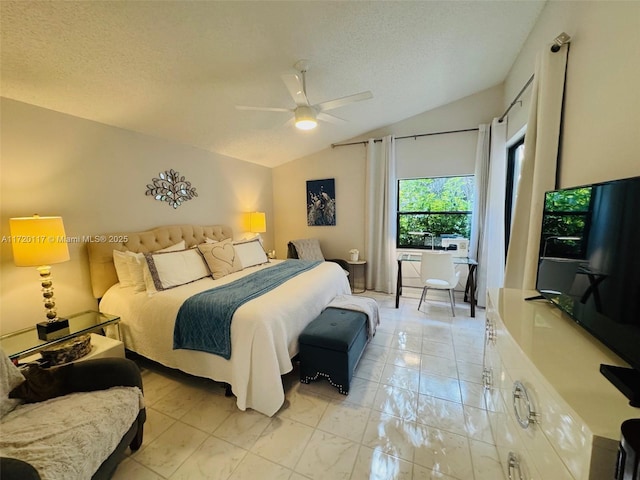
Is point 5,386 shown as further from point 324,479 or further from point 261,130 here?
point 261,130

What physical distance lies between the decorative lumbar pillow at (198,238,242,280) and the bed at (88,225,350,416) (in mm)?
90

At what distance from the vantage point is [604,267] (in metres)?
1.00

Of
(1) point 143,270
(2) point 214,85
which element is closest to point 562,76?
(2) point 214,85

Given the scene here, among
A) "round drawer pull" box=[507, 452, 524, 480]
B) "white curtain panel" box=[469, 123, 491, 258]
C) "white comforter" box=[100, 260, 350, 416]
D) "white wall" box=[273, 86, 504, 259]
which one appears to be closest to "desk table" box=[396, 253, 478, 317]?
"white curtain panel" box=[469, 123, 491, 258]

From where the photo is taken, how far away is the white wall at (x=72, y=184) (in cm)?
189

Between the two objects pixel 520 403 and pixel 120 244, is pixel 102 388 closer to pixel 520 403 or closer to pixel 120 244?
pixel 120 244

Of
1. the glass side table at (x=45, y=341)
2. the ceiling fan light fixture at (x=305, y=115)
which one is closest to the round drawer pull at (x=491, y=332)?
the ceiling fan light fixture at (x=305, y=115)

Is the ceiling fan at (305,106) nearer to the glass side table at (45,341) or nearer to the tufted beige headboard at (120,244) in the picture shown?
the tufted beige headboard at (120,244)

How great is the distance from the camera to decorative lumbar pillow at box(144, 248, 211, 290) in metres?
2.25

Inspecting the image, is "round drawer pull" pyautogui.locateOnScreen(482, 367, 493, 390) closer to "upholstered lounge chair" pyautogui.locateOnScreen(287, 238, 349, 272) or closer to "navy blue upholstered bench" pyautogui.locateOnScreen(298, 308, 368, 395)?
"navy blue upholstered bench" pyautogui.locateOnScreen(298, 308, 368, 395)

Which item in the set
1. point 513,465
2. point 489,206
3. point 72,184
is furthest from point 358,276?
point 72,184

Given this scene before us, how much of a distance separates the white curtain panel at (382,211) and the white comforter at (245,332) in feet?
6.18

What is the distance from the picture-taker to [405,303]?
3773 mm

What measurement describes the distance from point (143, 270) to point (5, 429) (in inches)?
51.4
